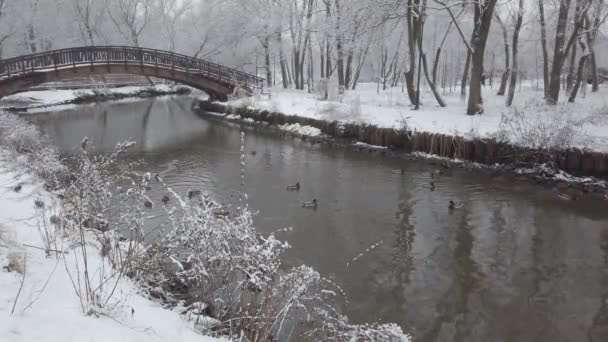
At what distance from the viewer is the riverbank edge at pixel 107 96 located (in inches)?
1174

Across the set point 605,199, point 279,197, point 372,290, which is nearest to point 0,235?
point 372,290

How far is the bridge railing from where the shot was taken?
930 inches

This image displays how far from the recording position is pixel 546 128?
13.6m

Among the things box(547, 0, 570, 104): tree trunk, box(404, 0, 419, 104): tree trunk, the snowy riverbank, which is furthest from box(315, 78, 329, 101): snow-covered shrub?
the snowy riverbank

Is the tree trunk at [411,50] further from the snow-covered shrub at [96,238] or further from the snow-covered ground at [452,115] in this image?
the snow-covered shrub at [96,238]

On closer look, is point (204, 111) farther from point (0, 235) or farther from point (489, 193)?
point (0, 235)

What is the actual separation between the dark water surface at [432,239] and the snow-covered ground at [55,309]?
3.06m

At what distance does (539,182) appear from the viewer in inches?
511

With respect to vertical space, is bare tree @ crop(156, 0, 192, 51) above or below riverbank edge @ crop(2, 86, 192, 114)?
above

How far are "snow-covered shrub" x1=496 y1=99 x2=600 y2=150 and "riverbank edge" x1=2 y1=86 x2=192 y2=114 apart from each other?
90.2 ft

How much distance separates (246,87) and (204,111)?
3.46m

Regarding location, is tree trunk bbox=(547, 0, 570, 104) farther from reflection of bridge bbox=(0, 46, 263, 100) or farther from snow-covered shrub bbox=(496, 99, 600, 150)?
reflection of bridge bbox=(0, 46, 263, 100)

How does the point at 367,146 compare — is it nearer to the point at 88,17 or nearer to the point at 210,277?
the point at 210,277

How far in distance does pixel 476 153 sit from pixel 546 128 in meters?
2.19
